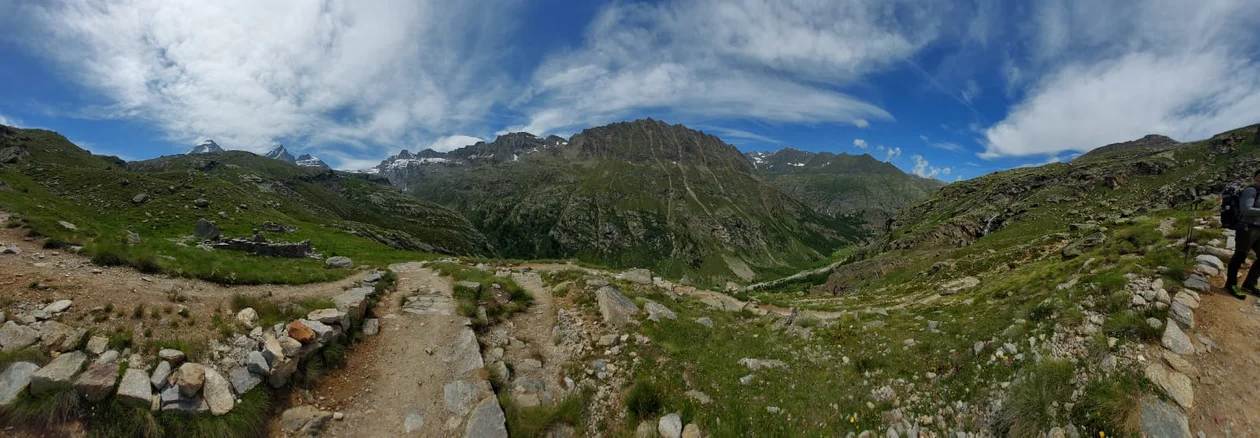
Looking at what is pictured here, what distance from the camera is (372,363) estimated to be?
552 inches

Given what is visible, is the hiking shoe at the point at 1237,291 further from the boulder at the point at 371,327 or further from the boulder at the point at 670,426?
the boulder at the point at 371,327

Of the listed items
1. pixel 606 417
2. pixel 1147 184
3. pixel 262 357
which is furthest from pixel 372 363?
pixel 1147 184

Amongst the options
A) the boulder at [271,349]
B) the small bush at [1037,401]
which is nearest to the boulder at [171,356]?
the boulder at [271,349]

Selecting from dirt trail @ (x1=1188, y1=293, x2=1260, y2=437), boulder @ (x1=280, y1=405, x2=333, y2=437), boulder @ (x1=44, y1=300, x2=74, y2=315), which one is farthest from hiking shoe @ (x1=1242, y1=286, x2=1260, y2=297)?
boulder @ (x1=44, y1=300, x2=74, y2=315)

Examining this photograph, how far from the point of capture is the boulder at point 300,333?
12.5 meters

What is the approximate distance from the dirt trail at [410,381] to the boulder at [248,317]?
2.90 m

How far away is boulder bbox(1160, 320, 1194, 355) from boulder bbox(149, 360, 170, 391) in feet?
71.4

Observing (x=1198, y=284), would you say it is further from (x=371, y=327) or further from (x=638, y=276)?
(x=638, y=276)

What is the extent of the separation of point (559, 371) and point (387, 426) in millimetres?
5154

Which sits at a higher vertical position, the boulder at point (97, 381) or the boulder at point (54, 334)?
the boulder at point (54, 334)

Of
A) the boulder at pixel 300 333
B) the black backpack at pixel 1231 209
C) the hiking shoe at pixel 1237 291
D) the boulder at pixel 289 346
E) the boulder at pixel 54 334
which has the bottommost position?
the boulder at pixel 289 346

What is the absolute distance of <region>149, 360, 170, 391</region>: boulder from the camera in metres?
9.41

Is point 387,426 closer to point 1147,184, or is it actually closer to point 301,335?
point 301,335

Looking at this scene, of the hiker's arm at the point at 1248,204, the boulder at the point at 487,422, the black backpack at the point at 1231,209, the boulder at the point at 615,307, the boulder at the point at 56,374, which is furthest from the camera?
the boulder at the point at 615,307
